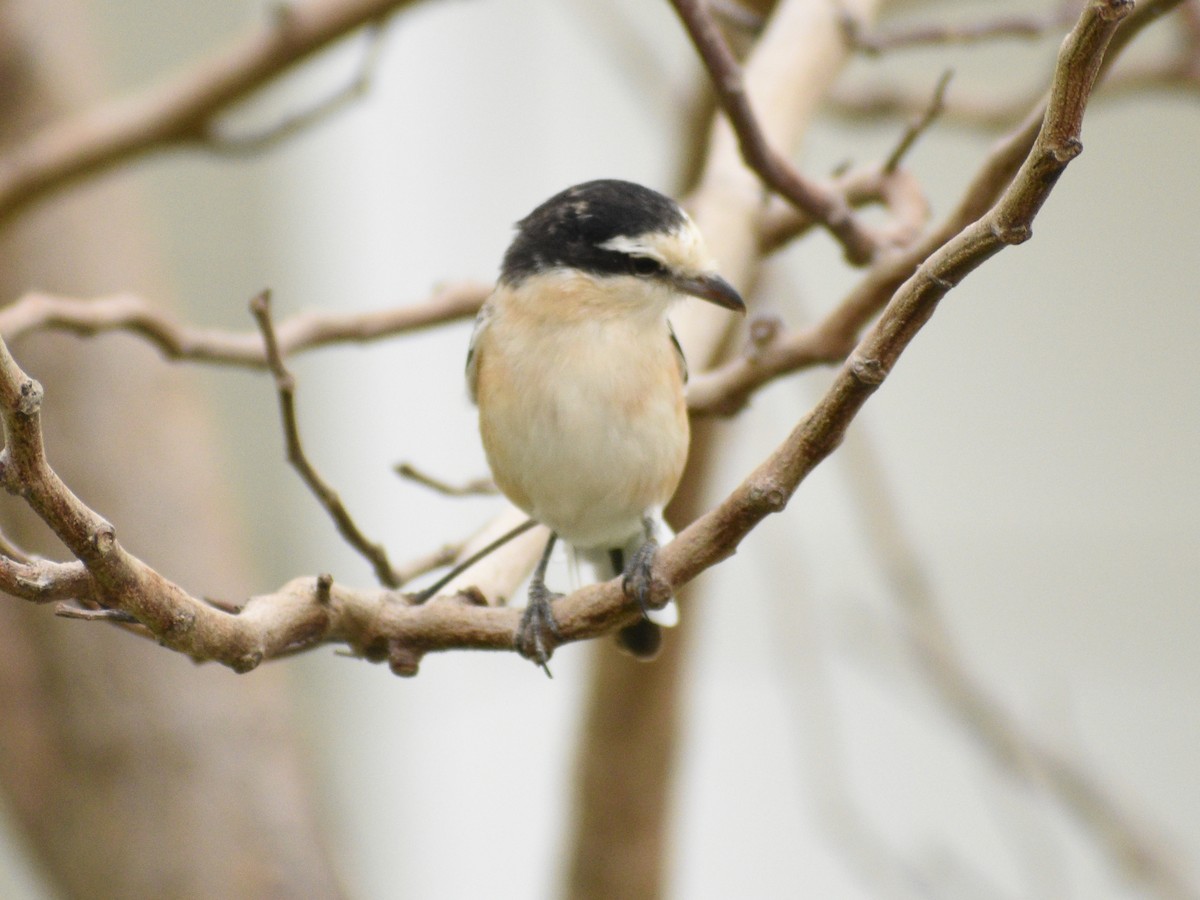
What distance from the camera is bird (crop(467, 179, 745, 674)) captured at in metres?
1.38

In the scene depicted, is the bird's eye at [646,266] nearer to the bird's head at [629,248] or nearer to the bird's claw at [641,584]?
the bird's head at [629,248]

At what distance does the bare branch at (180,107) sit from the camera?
81.1 inches

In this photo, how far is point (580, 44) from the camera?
16.2 feet

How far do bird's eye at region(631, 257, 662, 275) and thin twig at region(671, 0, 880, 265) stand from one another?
7.2 inches

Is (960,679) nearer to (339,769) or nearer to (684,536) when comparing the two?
(684,536)

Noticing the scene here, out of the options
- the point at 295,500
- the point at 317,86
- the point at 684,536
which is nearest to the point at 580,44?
the point at 317,86

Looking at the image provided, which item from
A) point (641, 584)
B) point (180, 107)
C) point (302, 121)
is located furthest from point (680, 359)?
point (180, 107)

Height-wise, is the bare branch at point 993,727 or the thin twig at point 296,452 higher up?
the thin twig at point 296,452

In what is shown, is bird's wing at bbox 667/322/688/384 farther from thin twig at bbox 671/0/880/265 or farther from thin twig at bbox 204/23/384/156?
thin twig at bbox 204/23/384/156

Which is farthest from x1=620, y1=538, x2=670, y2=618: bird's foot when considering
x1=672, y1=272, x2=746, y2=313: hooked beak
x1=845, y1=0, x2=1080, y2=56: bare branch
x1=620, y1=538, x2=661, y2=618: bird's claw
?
x1=845, y1=0, x2=1080, y2=56: bare branch

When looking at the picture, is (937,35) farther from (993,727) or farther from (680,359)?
(993,727)

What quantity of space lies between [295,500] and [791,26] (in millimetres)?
3660

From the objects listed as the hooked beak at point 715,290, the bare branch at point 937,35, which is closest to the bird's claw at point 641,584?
the hooked beak at point 715,290

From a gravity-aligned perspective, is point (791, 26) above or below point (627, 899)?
above
